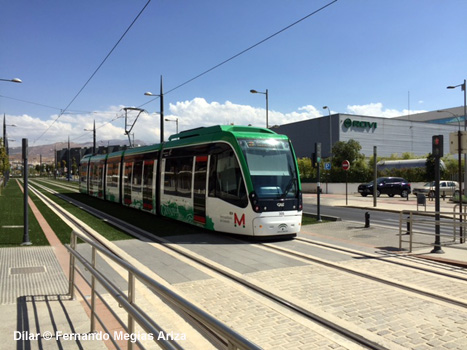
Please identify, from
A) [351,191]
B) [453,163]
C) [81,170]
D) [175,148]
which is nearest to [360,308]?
[175,148]

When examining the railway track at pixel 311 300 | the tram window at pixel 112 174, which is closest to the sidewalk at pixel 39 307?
the railway track at pixel 311 300

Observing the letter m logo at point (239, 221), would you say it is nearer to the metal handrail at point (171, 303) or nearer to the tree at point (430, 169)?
the metal handrail at point (171, 303)

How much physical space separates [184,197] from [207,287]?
695cm

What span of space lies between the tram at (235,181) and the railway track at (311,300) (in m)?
1.11

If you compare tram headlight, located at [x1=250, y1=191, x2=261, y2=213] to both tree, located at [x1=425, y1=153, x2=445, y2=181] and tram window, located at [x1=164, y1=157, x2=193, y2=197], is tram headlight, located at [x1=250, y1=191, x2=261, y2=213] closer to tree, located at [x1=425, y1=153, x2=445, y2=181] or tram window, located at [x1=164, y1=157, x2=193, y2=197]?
tram window, located at [x1=164, y1=157, x2=193, y2=197]

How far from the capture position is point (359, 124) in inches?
2463

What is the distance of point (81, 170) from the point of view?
3288 cm

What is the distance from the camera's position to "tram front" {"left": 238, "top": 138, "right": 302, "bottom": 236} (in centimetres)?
1089

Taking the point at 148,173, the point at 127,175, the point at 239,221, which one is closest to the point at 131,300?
the point at 239,221

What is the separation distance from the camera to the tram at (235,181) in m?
10.9

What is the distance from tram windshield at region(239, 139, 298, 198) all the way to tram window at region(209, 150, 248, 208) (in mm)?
385

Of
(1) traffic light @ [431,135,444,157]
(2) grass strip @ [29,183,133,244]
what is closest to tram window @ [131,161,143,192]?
(2) grass strip @ [29,183,133,244]

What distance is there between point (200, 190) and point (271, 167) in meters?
2.46

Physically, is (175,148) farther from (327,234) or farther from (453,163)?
(453,163)
